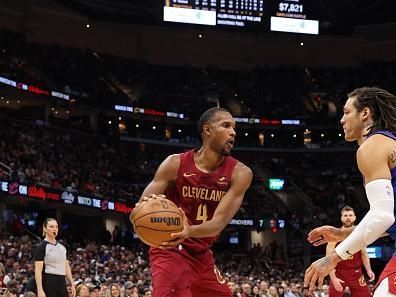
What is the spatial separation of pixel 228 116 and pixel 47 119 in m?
29.7

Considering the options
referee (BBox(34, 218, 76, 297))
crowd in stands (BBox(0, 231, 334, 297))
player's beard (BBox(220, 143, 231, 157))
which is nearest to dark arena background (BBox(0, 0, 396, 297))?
crowd in stands (BBox(0, 231, 334, 297))

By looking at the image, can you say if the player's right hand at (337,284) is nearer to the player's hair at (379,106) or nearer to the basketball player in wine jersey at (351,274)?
the basketball player in wine jersey at (351,274)

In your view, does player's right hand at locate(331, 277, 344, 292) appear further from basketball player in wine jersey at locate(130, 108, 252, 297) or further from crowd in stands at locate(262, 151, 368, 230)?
crowd in stands at locate(262, 151, 368, 230)

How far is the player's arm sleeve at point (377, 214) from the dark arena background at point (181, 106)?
21.3 m

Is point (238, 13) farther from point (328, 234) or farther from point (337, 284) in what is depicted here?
point (328, 234)

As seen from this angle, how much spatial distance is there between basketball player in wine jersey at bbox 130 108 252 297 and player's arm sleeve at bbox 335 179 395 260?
2037mm

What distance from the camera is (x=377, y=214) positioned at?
419cm

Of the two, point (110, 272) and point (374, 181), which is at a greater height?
point (374, 181)

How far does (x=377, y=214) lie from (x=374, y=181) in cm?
20

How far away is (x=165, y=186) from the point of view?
20.8 ft

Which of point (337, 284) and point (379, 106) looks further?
point (337, 284)

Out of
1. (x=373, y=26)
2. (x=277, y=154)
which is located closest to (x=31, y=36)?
(x=277, y=154)

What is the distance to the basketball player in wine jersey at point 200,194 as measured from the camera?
624 cm

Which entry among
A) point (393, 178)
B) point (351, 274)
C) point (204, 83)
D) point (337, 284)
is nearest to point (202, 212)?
point (393, 178)
